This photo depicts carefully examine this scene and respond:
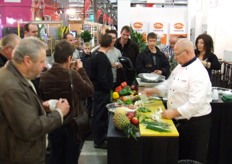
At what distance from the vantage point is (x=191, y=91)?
242 cm

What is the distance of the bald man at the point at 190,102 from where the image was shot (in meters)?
2.42

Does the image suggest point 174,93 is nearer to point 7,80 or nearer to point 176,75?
point 176,75

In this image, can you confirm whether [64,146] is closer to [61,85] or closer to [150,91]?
[61,85]

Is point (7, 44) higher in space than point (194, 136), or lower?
A: higher

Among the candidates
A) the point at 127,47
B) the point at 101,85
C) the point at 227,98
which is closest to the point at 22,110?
the point at 101,85

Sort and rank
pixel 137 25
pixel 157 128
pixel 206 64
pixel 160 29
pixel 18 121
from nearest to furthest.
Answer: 1. pixel 18 121
2. pixel 157 128
3. pixel 206 64
4. pixel 137 25
5. pixel 160 29

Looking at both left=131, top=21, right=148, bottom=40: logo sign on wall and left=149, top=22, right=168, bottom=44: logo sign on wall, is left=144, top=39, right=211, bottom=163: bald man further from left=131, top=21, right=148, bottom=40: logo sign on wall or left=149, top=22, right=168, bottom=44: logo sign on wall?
left=149, top=22, right=168, bottom=44: logo sign on wall

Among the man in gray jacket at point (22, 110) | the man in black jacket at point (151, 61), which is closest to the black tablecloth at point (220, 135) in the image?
the man in black jacket at point (151, 61)

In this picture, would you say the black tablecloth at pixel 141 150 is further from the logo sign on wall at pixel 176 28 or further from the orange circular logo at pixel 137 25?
the logo sign on wall at pixel 176 28

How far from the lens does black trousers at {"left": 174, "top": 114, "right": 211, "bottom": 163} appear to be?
2.62 metres

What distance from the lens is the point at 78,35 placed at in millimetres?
5996

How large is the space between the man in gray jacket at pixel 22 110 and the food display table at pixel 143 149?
702 mm

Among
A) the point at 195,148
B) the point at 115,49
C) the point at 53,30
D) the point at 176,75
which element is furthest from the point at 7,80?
the point at 53,30

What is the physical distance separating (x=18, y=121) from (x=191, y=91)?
148cm
